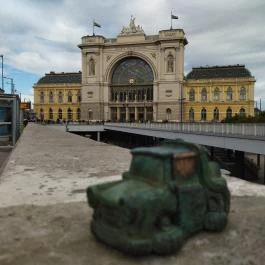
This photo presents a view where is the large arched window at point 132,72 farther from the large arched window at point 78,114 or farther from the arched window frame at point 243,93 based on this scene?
the arched window frame at point 243,93

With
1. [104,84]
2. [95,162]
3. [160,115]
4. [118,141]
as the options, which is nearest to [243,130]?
[95,162]

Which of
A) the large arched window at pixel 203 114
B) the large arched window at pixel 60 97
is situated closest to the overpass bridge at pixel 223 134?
the large arched window at pixel 203 114

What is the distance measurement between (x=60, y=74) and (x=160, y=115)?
3722cm

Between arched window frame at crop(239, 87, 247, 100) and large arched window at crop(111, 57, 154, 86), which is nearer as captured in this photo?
arched window frame at crop(239, 87, 247, 100)

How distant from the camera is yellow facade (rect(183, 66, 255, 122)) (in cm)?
9025

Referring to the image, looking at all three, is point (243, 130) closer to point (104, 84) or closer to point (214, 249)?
point (214, 249)

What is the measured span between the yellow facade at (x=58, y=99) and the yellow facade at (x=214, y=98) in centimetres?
3103

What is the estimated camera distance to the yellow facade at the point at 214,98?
296 ft

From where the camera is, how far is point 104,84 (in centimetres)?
9406

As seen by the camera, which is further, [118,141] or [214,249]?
[118,141]

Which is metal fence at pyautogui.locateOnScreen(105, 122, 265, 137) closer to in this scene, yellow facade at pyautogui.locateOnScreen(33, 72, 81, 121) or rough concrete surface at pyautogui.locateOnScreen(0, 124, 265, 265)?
rough concrete surface at pyautogui.locateOnScreen(0, 124, 265, 265)

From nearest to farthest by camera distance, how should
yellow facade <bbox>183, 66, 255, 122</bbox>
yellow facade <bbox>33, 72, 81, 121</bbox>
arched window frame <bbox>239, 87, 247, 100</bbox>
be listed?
arched window frame <bbox>239, 87, 247, 100</bbox>, yellow facade <bbox>183, 66, 255, 122</bbox>, yellow facade <bbox>33, 72, 81, 121</bbox>

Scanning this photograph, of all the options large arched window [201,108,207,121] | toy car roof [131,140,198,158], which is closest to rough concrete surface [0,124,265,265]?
toy car roof [131,140,198,158]

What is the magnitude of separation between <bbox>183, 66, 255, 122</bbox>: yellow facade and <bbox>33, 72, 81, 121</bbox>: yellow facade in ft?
102
